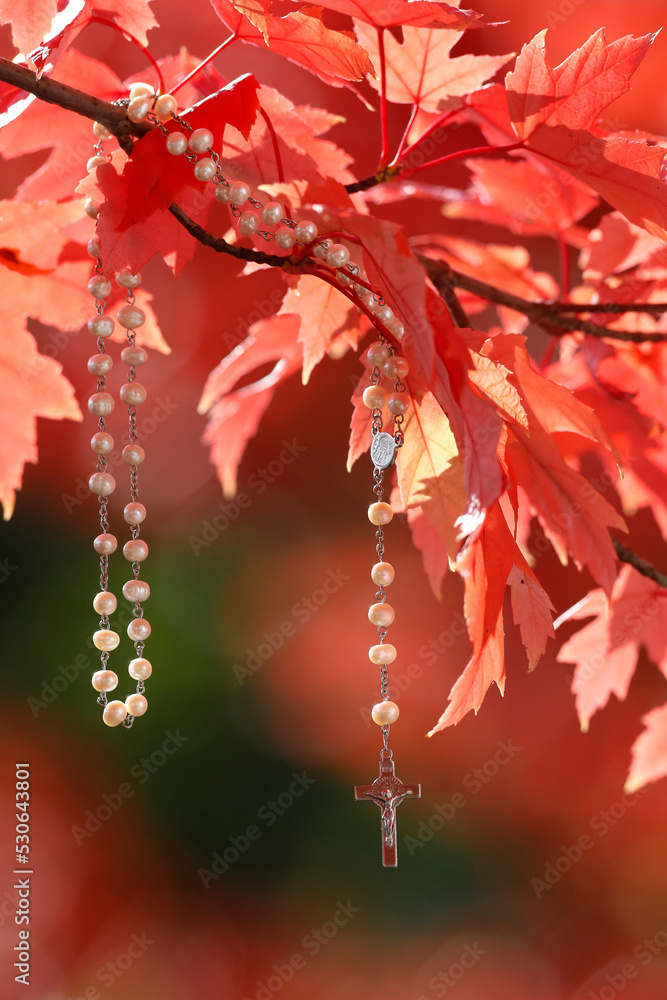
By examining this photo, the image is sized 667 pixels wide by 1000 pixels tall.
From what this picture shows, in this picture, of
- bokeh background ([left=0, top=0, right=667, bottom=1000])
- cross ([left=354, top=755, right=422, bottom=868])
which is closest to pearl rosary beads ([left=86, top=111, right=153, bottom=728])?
cross ([left=354, top=755, right=422, bottom=868])

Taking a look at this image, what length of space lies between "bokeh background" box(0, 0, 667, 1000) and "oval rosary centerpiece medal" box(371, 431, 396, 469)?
82cm

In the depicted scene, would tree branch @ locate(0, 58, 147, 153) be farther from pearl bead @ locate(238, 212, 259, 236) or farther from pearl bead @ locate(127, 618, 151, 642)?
pearl bead @ locate(127, 618, 151, 642)

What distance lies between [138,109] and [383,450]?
5.7 inches

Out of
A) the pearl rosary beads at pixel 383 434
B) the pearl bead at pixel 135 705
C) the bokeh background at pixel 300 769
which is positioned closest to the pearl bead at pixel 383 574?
the pearl rosary beads at pixel 383 434

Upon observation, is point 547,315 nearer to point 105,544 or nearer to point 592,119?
point 592,119

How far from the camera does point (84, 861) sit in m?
1.13

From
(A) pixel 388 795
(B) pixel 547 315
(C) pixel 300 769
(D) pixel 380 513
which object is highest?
(B) pixel 547 315

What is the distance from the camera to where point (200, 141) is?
0.26 metres

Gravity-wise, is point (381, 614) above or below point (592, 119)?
below

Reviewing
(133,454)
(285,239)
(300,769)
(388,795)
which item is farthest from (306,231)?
(300,769)

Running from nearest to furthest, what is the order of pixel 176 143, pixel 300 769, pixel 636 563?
pixel 176 143 < pixel 636 563 < pixel 300 769

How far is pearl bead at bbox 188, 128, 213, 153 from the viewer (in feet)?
0.87

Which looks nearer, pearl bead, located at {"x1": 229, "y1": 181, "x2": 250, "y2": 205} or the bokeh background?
pearl bead, located at {"x1": 229, "y1": 181, "x2": 250, "y2": 205}

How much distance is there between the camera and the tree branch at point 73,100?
0.25m
